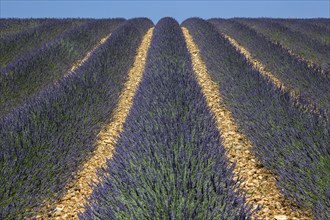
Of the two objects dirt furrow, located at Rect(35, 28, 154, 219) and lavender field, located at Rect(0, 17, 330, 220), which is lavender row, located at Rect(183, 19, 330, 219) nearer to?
lavender field, located at Rect(0, 17, 330, 220)

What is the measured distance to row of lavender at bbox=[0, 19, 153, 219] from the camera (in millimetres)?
2752

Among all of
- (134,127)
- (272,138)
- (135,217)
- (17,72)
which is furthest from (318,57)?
(135,217)

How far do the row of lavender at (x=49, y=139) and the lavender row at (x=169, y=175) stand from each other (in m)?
0.69

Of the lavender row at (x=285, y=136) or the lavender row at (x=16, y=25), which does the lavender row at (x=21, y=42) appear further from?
the lavender row at (x=285, y=136)

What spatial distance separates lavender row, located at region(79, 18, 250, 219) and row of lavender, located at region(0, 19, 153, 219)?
69cm

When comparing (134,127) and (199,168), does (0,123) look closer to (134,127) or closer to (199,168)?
(134,127)

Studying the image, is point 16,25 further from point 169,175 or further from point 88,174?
point 169,175

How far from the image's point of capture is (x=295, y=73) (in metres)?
6.33

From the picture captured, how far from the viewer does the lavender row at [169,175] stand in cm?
187

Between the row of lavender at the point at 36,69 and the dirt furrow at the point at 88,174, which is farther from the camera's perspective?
the row of lavender at the point at 36,69

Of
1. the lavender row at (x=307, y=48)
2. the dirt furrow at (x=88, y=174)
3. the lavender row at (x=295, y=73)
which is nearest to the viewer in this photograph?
the dirt furrow at (x=88, y=174)

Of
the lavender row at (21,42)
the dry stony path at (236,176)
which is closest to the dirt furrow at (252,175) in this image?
the dry stony path at (236,176)

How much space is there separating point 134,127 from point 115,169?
91 centimetres

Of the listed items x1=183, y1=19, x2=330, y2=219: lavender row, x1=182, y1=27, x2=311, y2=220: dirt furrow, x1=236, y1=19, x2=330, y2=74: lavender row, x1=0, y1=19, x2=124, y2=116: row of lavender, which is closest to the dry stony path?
x1=182, y1=27, x2=311, y2=220: dirt furrow
